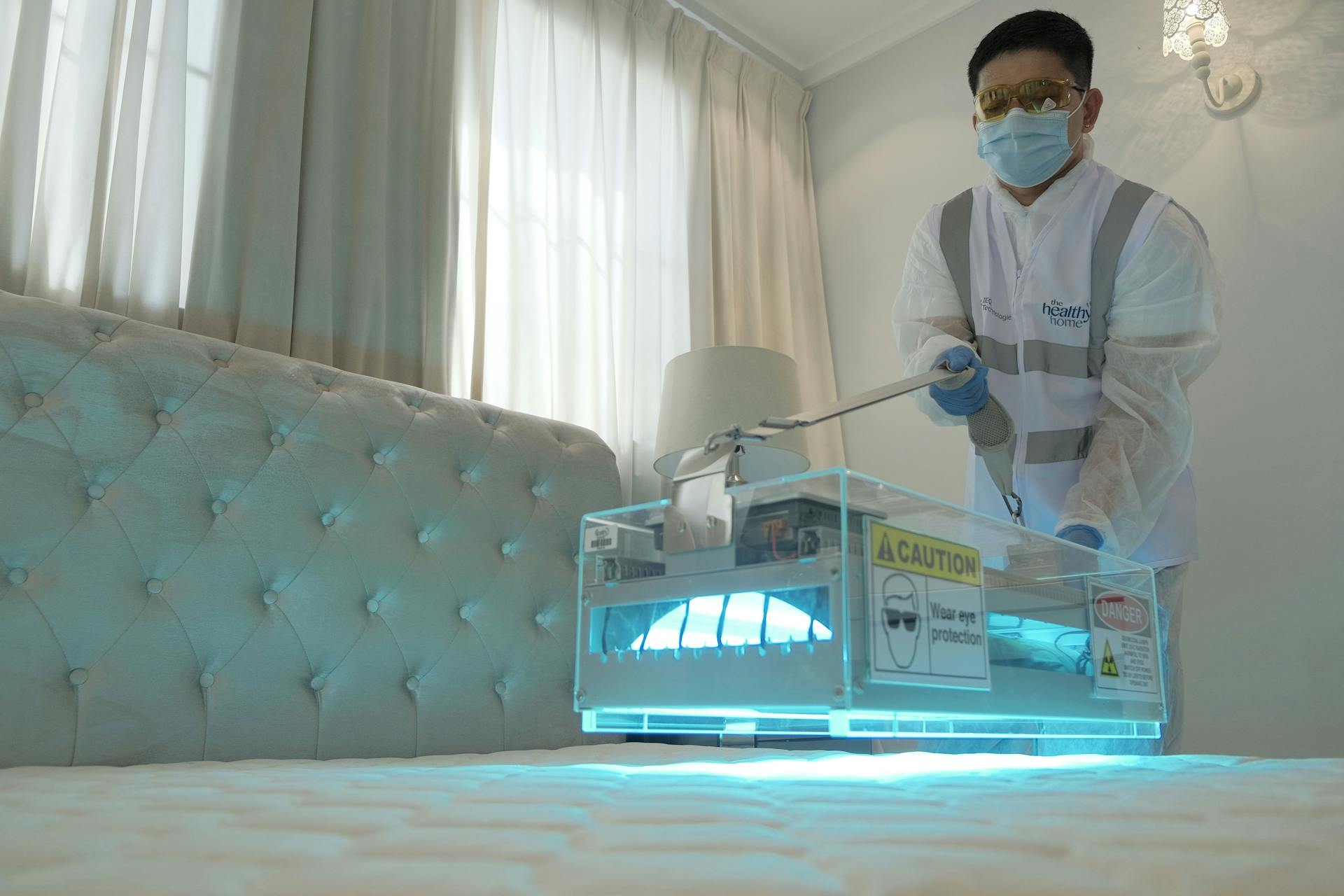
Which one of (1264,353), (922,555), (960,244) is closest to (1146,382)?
(960,244)

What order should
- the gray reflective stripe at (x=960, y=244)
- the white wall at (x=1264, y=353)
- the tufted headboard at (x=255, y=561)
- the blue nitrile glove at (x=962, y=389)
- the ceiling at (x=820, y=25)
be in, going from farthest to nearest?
1. the ceiling at (x=820, y=25)
2. the white wall at (x=1264, y=353)
3. the gray reflective stripe at (x=960, y=244)
4. the blue nitrile glove at (x=962, y=389)
5. the tufted headboard at (x=255, y=561)

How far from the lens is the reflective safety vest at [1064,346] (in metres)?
1.40

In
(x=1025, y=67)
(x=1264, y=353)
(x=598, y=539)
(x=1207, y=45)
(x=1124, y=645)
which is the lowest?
→ (x=1124, y=645)

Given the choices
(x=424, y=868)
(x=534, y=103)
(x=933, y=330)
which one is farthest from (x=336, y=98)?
(x=424, y=868)

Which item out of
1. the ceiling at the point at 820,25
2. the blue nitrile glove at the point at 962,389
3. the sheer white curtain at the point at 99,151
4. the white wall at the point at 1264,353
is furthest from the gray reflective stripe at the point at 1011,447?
the ceiling at the point at 820,25

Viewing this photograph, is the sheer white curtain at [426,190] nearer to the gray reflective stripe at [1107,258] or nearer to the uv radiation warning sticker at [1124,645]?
the gray reflective stripe at [1107,258]

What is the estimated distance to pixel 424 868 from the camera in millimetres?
353

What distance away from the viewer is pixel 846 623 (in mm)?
661

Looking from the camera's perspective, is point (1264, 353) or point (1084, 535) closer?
point (1084, 535)

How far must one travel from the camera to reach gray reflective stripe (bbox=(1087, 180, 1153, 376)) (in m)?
1.43

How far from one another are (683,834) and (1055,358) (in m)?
1.25

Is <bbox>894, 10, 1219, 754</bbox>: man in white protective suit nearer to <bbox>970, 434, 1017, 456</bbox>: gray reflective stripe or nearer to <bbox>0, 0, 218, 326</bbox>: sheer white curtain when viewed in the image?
<bbox>970, 434, 1017, 456</bbox>: gray reflective stripe

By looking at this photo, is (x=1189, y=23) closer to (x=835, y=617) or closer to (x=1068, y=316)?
(x=1068, y=316)

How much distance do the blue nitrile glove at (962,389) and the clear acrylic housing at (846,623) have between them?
1.14 ft
